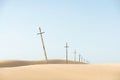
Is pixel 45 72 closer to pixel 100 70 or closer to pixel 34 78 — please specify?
pixel 34 78

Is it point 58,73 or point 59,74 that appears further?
point 58,73

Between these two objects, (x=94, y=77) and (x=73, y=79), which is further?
(x=94, y=77)

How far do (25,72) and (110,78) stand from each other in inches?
218

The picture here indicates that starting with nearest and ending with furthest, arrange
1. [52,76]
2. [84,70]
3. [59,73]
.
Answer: [52,76] → [59,73] → [84,70]

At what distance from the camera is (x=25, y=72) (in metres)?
18.1

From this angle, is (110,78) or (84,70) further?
(84,70)

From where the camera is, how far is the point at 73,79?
17812 millimetres

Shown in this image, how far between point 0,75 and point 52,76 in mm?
3201

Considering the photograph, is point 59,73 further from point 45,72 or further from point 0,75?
point 0,75

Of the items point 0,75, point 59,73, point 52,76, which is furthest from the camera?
point 59,73

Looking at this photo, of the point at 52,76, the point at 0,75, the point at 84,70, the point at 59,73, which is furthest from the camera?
the point at 84,70

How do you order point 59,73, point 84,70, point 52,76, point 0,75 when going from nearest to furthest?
point 0,75, point 52,76, point 59,73, point 84,70

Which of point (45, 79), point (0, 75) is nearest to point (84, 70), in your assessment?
point (45, 79)

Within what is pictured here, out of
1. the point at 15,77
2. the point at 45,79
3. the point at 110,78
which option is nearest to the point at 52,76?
the point at 45,79
